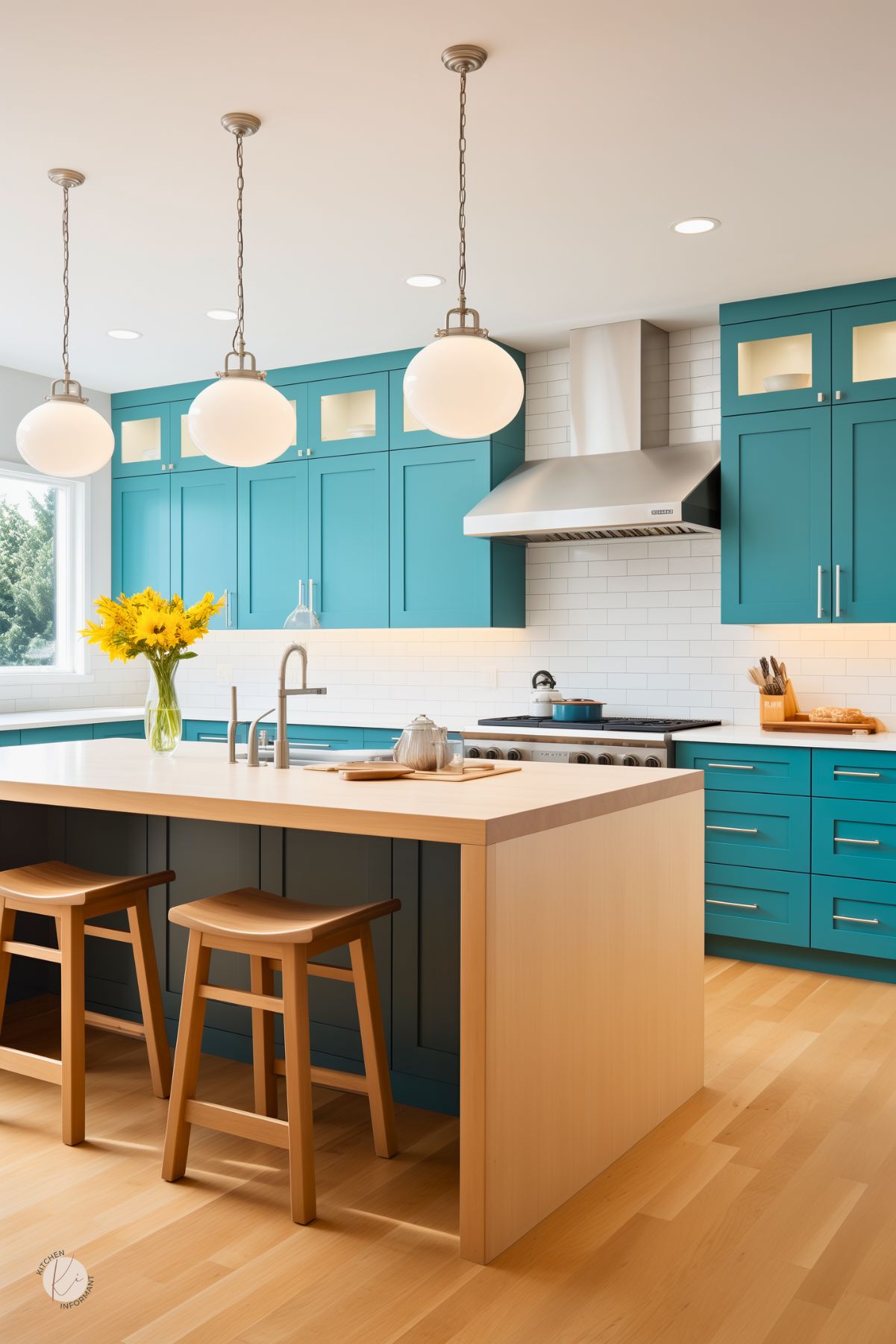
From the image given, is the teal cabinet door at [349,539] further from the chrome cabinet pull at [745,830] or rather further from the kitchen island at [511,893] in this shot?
the kitchen island at [511,893]

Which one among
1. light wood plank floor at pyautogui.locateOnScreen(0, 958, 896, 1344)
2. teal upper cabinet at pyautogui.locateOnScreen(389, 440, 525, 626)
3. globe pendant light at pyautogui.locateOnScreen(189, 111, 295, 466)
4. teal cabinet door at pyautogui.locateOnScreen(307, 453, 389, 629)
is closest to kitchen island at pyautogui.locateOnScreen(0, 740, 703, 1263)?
light wood plank floor at pyautogui.locateOnScreen(0, 958, 896, 1344)

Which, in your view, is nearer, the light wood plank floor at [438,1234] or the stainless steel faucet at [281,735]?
the light wood plank floor at [438,1234]

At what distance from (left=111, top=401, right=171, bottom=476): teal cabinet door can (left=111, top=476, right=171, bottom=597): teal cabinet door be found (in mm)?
58

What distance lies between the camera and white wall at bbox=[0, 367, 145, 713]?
232 inches

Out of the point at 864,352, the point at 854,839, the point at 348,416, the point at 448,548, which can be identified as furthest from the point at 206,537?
the point at 854,839

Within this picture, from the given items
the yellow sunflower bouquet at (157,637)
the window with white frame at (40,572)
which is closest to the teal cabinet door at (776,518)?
the yellow sunflower bouquet at (157,637)

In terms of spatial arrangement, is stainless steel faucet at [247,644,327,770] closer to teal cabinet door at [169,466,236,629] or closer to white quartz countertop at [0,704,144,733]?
white quartz countertop at [0,704,144,733]

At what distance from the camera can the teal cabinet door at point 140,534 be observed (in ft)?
21.1

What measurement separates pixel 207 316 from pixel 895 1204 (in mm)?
4236

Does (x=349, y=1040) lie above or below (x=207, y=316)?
below

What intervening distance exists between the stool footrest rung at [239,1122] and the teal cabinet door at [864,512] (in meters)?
3.10

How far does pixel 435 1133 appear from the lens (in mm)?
2771

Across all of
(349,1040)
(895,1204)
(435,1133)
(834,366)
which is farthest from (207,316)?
(895,1204)

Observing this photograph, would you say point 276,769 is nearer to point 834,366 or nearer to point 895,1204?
point 895,1204
